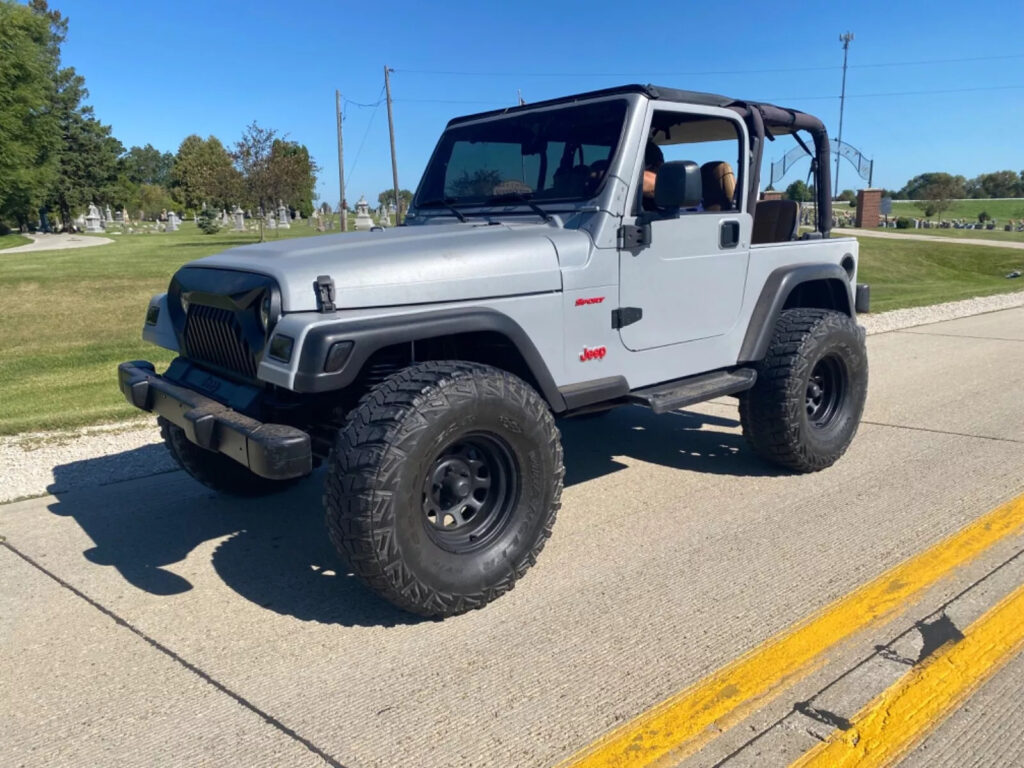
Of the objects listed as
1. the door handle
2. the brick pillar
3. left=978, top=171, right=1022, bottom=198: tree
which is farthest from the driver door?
left=978, top=171, right=1022, bottom=198: tree

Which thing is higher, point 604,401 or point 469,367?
point 469,367

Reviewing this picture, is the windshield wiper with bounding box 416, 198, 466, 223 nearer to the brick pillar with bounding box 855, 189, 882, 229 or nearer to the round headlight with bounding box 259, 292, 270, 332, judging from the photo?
the round headlight with bounding box 259, 292, 270, 332

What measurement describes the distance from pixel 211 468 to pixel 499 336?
1913mm

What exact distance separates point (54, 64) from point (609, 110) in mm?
62391

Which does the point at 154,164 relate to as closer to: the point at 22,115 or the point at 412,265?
the point at 22,115

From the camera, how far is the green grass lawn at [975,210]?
61.8 m

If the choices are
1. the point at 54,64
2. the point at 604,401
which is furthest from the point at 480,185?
the point at 54,64

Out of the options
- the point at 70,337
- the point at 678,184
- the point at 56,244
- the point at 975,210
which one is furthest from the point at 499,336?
the point at 975,210

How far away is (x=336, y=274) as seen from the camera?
3.11 meters

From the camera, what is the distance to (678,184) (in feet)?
12.3

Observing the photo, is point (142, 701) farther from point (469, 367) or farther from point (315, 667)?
point (469, 367)

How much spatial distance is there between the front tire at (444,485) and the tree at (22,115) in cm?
4175

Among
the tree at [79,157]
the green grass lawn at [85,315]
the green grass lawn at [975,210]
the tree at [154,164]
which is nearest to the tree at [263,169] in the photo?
the green grass lawn at [85,315]

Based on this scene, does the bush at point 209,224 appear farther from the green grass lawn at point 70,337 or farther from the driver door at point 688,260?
the driver door at point 688,260
